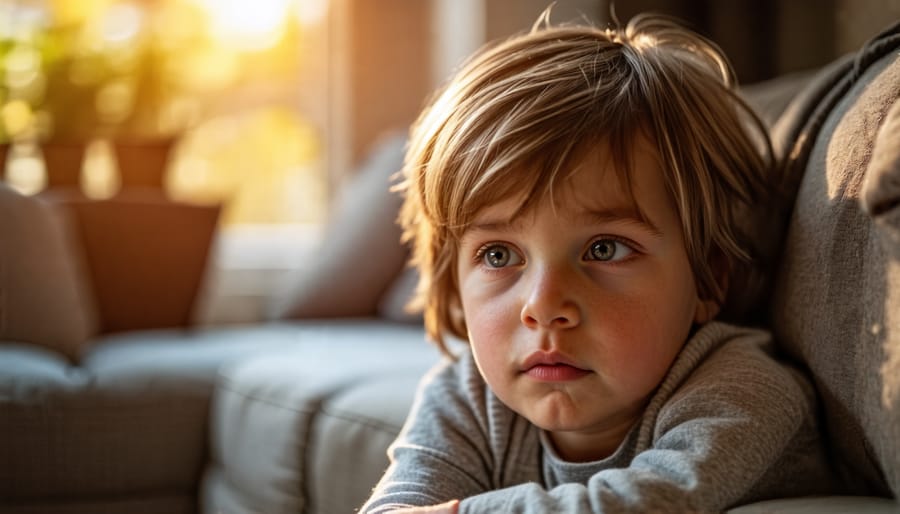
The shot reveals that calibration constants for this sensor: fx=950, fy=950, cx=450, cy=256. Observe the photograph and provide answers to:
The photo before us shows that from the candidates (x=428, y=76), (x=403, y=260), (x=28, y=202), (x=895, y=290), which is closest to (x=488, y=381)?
(x=895, y=290)

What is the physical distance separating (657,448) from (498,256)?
237 millimetres

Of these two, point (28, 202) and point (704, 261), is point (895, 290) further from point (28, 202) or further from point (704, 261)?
point (28, 202)

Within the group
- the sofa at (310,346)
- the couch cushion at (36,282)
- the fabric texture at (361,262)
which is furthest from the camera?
the fabric texture at (361,262)

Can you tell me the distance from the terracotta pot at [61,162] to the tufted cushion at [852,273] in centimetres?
223

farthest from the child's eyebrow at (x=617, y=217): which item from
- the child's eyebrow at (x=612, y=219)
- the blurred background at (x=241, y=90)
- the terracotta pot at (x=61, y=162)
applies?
the terracotta pot at (x=61, y=162)

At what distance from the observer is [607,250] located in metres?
0.86

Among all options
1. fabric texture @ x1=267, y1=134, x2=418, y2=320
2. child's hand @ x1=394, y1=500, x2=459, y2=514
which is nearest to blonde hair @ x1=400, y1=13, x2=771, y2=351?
child's hand @ x1=394, y1=500, x2=459, y2=514

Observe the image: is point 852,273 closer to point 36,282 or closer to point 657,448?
point 657,448

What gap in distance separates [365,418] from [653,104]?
0.61 metres

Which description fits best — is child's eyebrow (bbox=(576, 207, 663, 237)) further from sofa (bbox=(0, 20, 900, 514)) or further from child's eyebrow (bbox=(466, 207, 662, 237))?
sofa (bbox=(0, 20, 900, 514))

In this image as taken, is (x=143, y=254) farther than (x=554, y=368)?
Yes

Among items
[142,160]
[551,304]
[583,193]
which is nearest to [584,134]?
[583,193]

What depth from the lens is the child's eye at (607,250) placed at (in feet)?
2.81

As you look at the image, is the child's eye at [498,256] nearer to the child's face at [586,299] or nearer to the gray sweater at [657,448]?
the child's face at [586,299]
